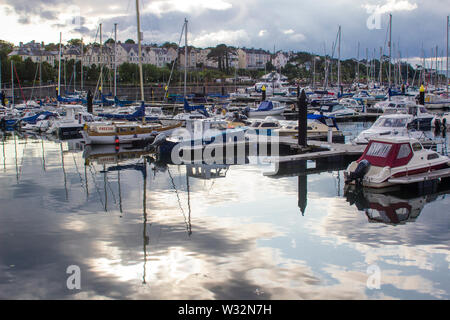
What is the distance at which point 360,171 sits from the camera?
1756 cm

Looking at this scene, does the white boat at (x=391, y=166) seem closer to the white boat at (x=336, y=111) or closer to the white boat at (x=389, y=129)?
the white boat at (x=389, y=129)

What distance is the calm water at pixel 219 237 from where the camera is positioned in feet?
31.8

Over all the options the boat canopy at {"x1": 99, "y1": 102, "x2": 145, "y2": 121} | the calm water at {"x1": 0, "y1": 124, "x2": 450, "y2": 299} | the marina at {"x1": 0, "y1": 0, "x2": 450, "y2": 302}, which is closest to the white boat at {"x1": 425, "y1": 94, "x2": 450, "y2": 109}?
the marina at {"x1": 0, "y1": 0, "x2": 450, "y2": 302}

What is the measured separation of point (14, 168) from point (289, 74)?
5203 inches

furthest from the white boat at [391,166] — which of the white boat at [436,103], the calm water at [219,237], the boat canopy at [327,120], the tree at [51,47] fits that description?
the tree at [51,47]

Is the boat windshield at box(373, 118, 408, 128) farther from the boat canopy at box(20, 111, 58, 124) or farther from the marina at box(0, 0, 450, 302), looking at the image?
the boat canopy at box(20, 111, 58, 124)

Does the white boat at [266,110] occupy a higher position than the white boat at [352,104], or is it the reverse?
the white boat at [352,104]

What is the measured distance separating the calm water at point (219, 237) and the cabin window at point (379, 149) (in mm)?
1746

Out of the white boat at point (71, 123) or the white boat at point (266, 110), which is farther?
the white boat at point (266, 110)

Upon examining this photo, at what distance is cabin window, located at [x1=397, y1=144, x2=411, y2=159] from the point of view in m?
17.6

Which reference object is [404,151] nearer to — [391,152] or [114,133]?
[391,152]

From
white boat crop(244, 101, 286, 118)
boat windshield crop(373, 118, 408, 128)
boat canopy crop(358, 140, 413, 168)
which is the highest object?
white boat crop(244, 101, 286, 118)

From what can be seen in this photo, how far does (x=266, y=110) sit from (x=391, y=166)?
3218 cm

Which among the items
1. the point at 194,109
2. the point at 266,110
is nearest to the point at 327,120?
the point at 194,109
